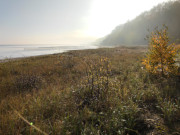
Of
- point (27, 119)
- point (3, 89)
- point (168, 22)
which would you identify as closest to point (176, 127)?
point (27, 119)

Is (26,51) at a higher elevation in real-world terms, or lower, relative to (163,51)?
higher

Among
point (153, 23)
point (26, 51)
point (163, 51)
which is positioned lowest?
point (163, 51)

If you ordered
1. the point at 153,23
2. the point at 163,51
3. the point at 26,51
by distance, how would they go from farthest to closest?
the point at 153,23 → the point at 26,51 → the point at 163,51

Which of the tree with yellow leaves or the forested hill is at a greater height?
the forested hill

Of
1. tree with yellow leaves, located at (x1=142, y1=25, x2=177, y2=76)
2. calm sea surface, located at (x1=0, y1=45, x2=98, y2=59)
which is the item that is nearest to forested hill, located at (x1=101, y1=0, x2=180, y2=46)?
calm sea surface, located at (x1=0, y1=45, x2=98, y2=59)

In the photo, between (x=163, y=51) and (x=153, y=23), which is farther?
(x=153, y=23)

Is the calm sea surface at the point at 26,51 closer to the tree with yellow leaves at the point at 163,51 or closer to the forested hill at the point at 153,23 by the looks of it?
the tree with yellow leaves at the point at 163,51

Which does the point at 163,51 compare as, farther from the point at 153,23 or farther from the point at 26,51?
the point at 153,23

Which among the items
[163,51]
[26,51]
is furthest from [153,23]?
[163,51]

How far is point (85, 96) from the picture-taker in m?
3.46

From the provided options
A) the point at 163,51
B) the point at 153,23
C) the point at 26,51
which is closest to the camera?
the point at 163,51

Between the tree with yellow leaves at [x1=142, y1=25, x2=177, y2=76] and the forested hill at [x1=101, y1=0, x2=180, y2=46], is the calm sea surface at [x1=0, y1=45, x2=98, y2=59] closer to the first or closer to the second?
the tree with yellow leaves at [x1=142, y1=25, x2=177, y2=76]

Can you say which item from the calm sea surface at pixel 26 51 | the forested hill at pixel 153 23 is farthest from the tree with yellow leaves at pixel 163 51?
the forested hill at pixel 153 23

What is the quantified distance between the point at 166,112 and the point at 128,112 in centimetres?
104
